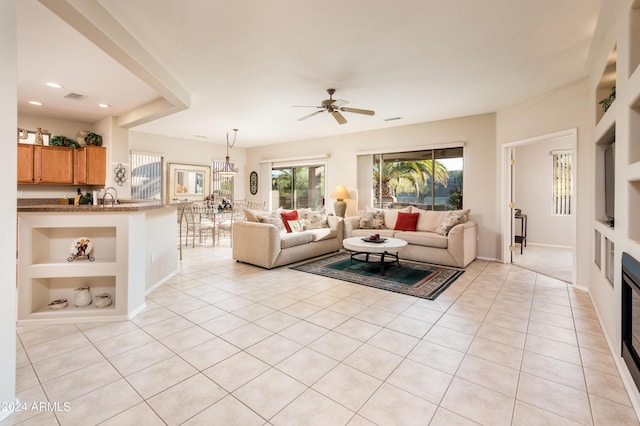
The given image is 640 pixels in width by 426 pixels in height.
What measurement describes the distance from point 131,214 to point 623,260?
12.7 feet

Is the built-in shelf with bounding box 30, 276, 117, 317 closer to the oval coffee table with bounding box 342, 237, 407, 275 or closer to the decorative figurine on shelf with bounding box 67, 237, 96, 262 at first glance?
the decorative figurine on shelf with bounding box 67, 237, 96, 262

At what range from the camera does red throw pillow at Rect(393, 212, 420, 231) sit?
18.8ft

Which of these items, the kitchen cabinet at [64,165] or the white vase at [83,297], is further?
the kitchen cabinet at [64,165]

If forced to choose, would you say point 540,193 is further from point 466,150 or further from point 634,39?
point 634,39

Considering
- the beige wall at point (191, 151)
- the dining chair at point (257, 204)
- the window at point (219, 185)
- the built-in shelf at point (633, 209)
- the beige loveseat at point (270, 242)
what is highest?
the beige wall at point (191, 151)

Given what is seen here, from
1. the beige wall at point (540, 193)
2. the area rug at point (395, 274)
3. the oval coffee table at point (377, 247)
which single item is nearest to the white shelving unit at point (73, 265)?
the area rug at point (395, 274)

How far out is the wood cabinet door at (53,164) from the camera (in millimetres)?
5258

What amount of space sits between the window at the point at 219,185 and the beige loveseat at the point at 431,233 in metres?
4.41

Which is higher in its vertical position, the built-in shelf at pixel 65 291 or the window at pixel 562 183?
the window at pixel 562 183

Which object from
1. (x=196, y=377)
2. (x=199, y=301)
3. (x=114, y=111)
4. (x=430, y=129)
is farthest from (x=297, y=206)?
(x=196, y=377)

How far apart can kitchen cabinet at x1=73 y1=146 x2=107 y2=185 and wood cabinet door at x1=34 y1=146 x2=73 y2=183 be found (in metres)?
0.09

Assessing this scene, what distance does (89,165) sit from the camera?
554 cm

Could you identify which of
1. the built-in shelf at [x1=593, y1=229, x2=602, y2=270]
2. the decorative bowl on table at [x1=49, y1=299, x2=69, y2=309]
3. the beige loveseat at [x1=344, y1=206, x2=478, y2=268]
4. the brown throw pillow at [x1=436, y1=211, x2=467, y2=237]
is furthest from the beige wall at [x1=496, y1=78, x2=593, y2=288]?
the decorative bowl on table at [x1=49, y1=299, x2=69, y2=309]

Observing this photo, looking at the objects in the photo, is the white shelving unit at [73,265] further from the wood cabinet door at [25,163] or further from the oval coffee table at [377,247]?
the wood cabinet door at [25,163]
